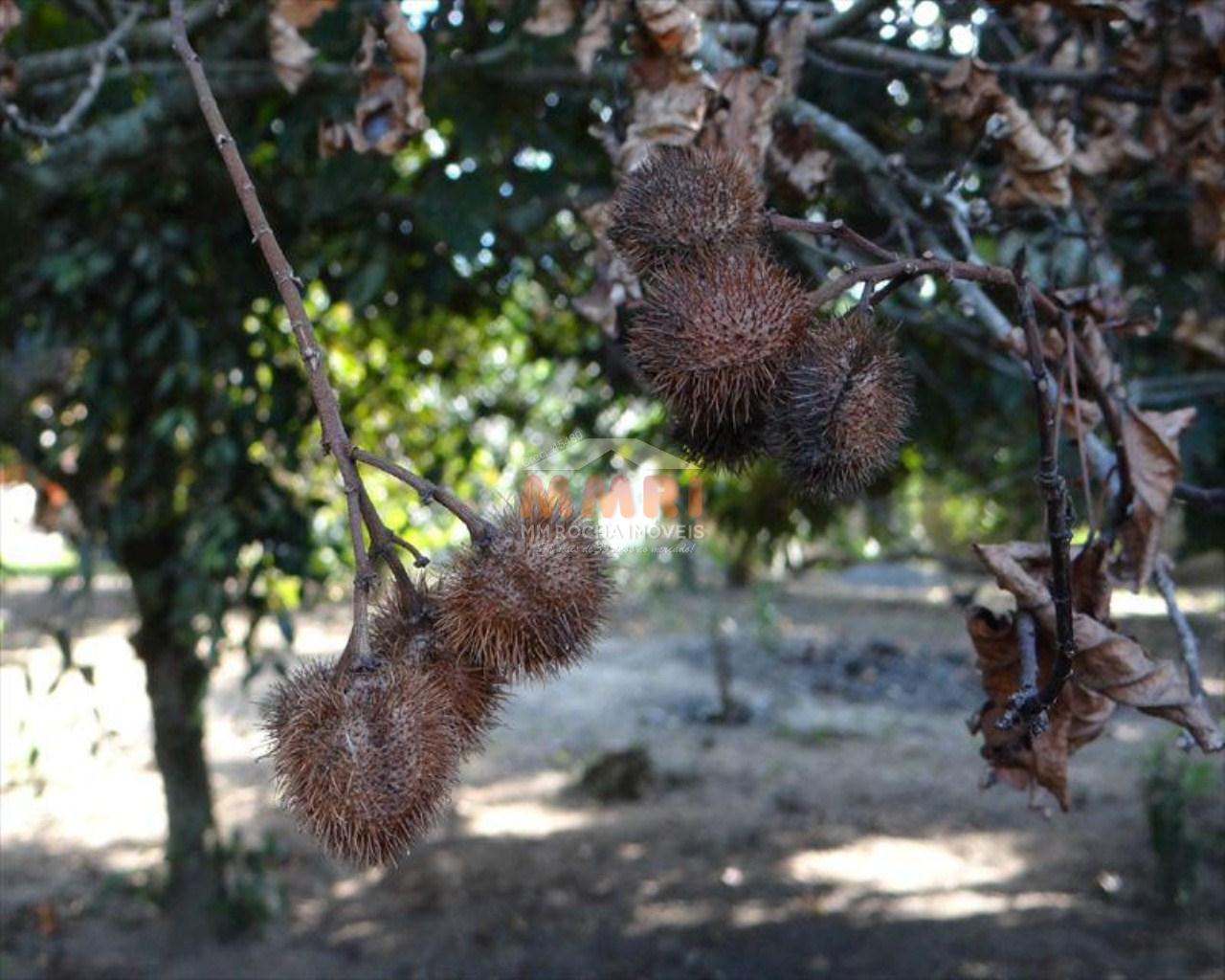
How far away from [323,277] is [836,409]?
12.0ft

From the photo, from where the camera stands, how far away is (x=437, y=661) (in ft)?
5.08

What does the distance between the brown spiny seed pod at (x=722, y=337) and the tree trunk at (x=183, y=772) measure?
4.23 meters

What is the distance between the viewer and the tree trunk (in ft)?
17.7

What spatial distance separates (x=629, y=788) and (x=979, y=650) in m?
5.77

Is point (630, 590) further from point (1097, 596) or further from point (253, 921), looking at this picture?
point (1097, 596)

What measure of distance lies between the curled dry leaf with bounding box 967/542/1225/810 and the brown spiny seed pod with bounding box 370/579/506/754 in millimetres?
775

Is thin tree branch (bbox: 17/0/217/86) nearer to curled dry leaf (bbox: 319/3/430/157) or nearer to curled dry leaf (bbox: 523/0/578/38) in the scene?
curled dry leaf (bbox: 319/3/430/157)

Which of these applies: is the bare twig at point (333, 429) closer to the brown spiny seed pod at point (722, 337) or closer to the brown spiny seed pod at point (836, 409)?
the brown spiny seed pod at point (722, 337)

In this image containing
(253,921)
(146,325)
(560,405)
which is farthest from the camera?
(560,405)

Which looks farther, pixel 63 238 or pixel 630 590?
pixel 630 590

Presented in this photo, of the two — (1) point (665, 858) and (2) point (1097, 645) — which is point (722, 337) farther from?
(1) point (665, 858)

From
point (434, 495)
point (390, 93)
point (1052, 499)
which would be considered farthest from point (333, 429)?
point (390, 93)

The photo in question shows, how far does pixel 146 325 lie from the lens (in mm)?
4668

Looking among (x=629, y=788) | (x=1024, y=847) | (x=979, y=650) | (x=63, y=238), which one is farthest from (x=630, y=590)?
(x=979, y=650)
